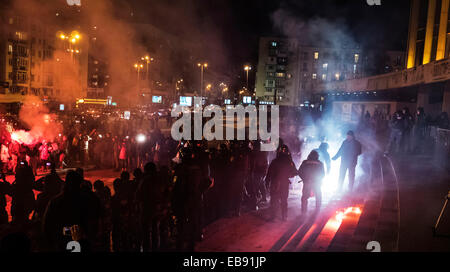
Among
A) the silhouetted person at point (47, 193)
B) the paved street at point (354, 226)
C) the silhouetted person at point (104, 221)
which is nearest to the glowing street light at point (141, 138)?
the paved street at point (354, 226)

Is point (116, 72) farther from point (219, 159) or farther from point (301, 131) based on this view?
point (219, 159)

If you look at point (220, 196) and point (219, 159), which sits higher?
point (219, 159)

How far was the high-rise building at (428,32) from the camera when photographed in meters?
20.8

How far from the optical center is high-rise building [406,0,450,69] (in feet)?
68.4

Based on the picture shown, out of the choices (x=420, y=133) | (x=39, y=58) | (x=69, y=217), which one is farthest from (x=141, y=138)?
(x=39, y=58)

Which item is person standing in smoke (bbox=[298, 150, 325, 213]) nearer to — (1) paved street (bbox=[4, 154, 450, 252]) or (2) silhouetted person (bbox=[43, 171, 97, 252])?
(1) paved street (bbox=[4, 154, 450, 252])

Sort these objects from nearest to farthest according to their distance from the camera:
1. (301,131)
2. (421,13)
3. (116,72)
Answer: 1. (301,131)
2. (421,13)
3. (116,72)

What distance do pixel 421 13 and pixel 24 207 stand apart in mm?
26051

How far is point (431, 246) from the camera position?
4551mm

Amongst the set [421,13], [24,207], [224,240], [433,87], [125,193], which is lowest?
[224,240]

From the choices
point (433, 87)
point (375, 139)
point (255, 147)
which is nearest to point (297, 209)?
point (255, 147)

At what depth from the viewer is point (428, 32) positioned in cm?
2269
